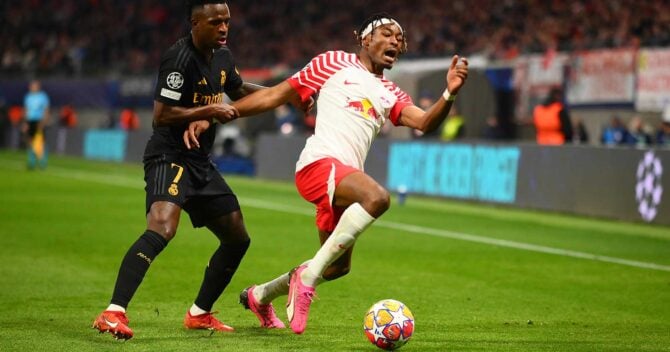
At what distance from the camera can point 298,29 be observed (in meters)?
43.4

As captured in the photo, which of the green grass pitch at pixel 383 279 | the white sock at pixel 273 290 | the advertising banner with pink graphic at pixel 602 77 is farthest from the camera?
the advertising banner with pink graphic at pixel 602 77

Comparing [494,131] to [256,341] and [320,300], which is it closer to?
[320,300]

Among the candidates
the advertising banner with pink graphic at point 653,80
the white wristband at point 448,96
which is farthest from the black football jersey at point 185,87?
the advertising banner with pink graphic at point 653,80

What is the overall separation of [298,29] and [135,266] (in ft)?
121

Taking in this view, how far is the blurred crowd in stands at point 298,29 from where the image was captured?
1101 inches

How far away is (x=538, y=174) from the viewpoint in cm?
1981

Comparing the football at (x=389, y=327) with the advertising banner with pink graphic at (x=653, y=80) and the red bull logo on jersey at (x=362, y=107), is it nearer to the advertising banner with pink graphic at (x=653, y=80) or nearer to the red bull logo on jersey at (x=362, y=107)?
the red bull logo on jersey at (x=362, y=107)

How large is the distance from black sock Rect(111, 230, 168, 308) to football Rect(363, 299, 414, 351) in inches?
56.1

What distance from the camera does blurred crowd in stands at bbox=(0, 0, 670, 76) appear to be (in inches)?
1101

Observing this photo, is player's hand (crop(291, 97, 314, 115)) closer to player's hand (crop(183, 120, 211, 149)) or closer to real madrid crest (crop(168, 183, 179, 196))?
player's hand (crop(183, 120, 211, 149))

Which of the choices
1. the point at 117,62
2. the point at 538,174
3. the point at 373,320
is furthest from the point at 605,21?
the point at 117,62

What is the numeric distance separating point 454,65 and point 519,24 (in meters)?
24.8

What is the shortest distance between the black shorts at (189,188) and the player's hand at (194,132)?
0.64 feet

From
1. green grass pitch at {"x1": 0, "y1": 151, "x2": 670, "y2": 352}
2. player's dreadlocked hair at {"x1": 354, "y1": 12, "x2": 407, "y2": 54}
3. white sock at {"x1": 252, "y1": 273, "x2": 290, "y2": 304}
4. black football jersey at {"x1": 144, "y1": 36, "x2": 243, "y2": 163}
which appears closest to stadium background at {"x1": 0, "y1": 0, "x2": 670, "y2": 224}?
green grass pitch at {"x1": 0, "y1": 151, "x2": 670, "y2": 352}
